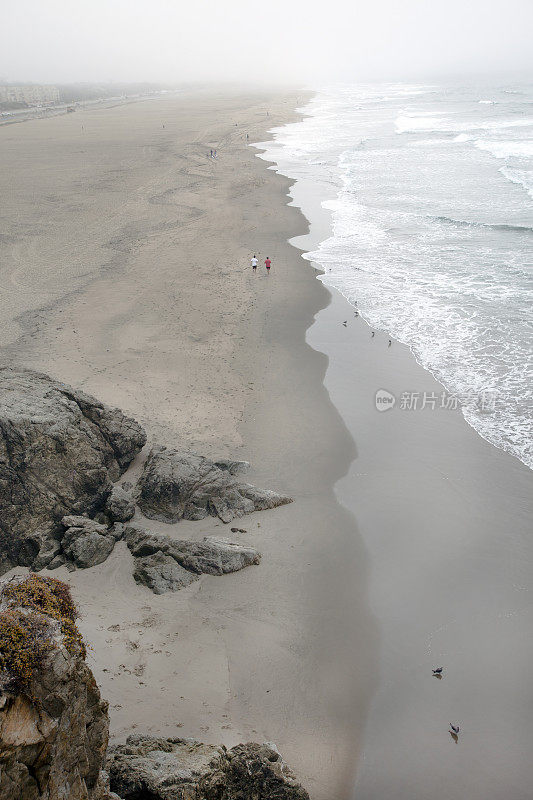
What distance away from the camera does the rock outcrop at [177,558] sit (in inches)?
391

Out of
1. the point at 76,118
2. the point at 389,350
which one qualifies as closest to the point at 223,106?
the point at 76,118

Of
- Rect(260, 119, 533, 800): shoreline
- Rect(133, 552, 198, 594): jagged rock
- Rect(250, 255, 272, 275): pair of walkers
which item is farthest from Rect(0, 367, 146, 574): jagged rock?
Rect(250, 255, 272, 275): pair of walkers

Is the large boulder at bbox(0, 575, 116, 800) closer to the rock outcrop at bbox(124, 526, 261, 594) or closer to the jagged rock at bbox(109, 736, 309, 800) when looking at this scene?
the jagged rock at bbox(109, 736, 309, 800)

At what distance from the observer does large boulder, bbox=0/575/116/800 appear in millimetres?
4879

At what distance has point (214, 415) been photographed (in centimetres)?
1484

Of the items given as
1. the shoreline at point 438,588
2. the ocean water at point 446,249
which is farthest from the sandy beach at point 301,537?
the ocean water at point 446,249

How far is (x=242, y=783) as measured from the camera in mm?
6465

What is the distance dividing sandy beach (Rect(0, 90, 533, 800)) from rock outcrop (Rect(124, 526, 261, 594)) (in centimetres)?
21

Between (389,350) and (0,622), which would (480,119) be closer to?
(389,350)

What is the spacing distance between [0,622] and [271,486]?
7.84 m

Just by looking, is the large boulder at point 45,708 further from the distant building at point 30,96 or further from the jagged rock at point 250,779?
the distant building at point 30,96

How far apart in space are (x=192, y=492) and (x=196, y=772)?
Answer: 568 centimetres

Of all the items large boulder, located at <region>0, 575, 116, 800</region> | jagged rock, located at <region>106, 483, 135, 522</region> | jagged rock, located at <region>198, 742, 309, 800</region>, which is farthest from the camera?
jagged rock, located at <region>106, 483, 135, 522</region>

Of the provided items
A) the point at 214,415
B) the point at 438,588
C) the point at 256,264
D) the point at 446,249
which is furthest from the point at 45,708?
the point at 446,249
